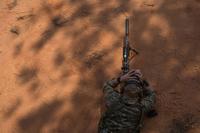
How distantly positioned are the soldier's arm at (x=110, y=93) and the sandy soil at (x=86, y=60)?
0.30 m

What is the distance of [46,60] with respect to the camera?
5.96m

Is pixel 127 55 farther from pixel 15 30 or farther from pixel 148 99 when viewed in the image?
pixel 15 30

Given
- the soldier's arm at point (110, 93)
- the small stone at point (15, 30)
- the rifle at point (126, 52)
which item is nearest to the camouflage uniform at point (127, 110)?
the soldier's arm at point (110, 93)

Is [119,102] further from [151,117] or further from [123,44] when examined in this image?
[123,44]

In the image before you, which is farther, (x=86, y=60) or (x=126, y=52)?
(x=86, y=60)

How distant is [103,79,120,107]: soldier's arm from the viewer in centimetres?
496

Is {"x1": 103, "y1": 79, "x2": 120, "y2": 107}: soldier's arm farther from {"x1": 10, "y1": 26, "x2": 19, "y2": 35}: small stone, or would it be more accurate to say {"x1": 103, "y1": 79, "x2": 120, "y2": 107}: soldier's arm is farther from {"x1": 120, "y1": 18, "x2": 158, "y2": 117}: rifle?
{"x1": 10, "y1": 26, "x2": 19, "y2": 35}: small stone

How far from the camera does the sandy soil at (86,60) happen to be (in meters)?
5.22

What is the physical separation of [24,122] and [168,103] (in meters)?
1.94

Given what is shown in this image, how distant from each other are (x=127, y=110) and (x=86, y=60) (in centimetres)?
131

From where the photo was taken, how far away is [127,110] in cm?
480

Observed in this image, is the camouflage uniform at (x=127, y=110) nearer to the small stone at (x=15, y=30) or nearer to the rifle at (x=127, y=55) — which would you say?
the rifle at (x=127, y=55)

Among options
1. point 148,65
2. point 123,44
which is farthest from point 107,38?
point 148,65

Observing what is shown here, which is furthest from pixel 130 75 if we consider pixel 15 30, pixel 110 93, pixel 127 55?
pixel 15 30
